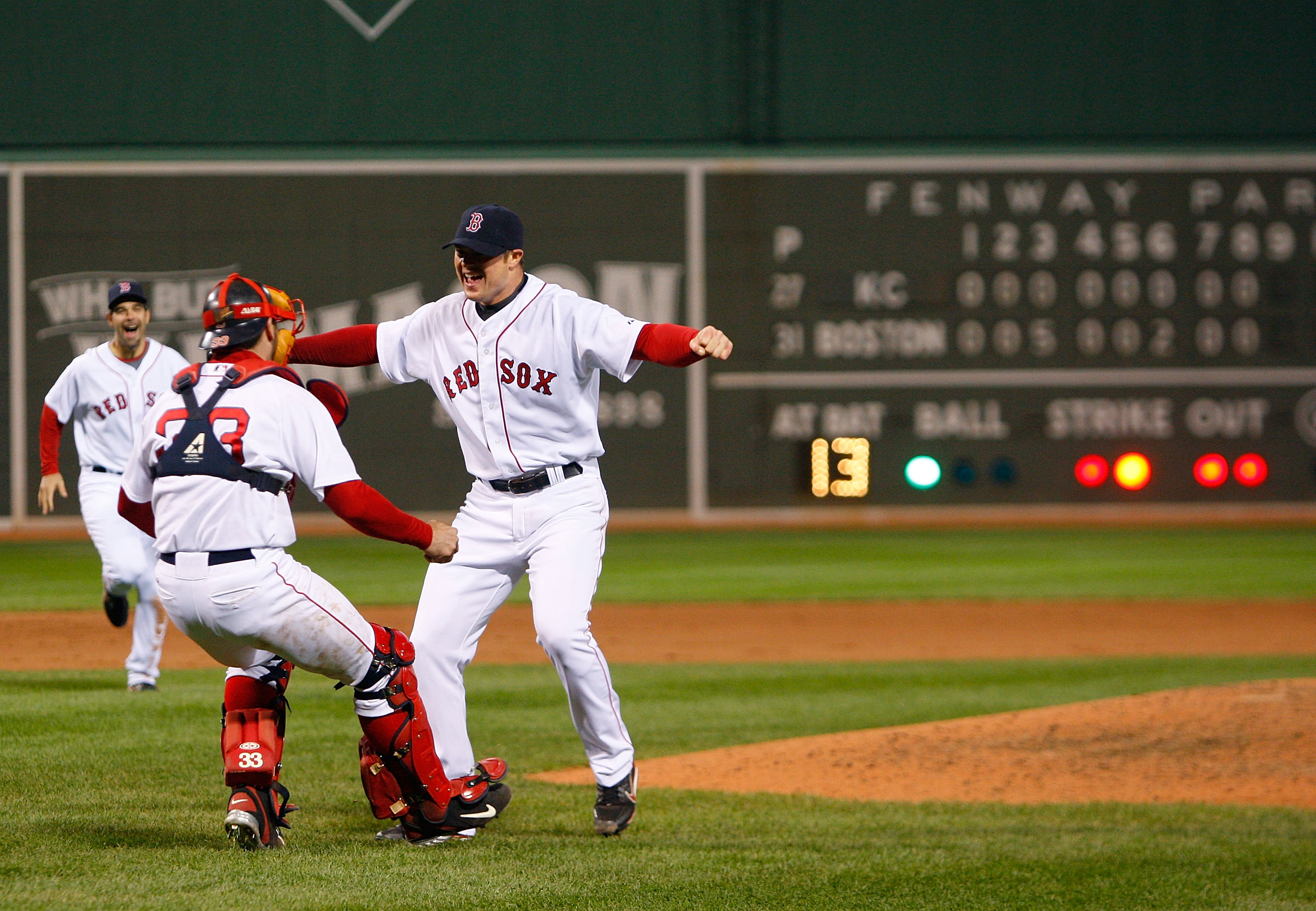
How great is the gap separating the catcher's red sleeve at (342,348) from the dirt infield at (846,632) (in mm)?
4197

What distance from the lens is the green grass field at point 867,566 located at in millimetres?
11570

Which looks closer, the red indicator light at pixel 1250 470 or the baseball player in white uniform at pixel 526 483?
the baseball player in white uniform at pixel 526 483

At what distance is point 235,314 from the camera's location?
3893 mm

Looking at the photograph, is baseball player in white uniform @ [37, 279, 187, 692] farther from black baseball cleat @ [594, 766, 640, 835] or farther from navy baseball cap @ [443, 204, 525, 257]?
black baseball cleat @ [594, 766, 640, 835]

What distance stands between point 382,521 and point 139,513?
0.70m

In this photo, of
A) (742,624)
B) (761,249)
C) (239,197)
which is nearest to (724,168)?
(761,249)

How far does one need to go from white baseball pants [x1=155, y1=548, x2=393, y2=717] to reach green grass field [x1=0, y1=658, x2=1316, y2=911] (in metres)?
0.55

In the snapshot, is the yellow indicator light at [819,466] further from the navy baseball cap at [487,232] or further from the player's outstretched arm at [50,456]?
the navy baseball cap at [487,232]

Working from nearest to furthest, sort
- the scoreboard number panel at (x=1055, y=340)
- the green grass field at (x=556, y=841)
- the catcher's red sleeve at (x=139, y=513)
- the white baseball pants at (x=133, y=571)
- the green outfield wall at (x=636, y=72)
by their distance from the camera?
the green grass field at (x=556, y=841)
the catcher's red sleeve at (x=139, y=513)
the white baseball pants at (x=133, y=571)
the scoreboard number panel at (x=1055, y=340)
the green outfield wall at (x=636, y=72)

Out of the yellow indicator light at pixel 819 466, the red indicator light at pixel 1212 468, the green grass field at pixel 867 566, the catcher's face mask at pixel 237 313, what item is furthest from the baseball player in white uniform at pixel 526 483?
the red indicator light at pixel 1212 468

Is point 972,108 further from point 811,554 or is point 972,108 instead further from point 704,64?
point 811,554

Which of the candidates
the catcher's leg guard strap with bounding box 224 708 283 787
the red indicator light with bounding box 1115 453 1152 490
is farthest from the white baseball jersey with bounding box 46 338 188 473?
the red indicator light with bounding box 1115 453 1152 490

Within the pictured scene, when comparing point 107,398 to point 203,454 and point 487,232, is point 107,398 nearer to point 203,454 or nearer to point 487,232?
point 487,232

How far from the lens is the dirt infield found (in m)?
8.89
